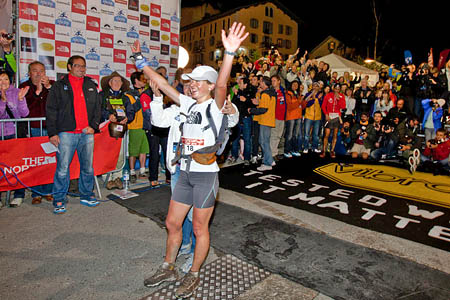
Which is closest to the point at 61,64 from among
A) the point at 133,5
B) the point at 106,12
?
the point at 106,12

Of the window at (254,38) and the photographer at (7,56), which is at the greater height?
the window at (254,38)

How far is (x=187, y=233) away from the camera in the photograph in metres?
3.92

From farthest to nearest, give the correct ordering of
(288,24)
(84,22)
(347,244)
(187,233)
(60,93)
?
(288,24), (84,22), (60,93), (347,244), (187,233)

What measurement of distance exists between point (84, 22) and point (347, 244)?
266 inches

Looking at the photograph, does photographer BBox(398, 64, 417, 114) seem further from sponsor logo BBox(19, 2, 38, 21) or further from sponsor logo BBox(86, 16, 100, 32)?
sponsor logo BBox(19, 2, 38, 21)

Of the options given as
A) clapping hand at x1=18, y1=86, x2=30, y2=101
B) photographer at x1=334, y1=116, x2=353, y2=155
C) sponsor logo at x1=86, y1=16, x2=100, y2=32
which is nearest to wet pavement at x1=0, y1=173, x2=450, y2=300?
clapping hand at x1=18, y1=86, x2=30, y2=101

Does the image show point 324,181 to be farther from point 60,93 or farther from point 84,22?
point 84,22

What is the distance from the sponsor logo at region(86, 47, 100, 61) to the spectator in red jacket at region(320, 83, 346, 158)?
7.08m

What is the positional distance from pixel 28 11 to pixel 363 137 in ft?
31.6

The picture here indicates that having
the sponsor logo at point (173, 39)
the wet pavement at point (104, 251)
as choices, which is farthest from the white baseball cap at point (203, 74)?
the sponsor logo at point (173, 39)

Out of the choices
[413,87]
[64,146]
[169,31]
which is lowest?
[64,146]

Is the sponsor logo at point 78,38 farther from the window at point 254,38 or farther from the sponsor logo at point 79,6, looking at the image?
the window at point 254,38

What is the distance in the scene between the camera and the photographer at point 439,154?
8.90m

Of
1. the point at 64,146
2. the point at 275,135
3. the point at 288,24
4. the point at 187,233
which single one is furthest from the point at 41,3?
the point at 288,24
